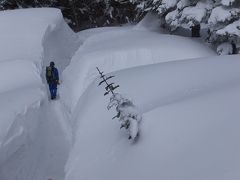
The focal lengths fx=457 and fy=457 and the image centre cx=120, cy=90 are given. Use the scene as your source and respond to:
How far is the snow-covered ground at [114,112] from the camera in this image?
8.24 meters

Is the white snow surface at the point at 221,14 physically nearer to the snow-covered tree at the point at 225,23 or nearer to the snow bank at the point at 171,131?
the snow-covered tree at the point at 225,23

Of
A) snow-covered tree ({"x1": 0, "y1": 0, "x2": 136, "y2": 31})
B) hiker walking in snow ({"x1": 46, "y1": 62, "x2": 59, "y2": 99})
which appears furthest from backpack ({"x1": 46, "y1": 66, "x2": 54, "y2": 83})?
snow-covered tree ({"x1": 0, "y1": 0, "x2": 136, "y2": 31})

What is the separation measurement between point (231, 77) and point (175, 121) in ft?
10.1

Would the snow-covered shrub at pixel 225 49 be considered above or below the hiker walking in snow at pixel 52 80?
below

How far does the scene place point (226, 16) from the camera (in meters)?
17.2

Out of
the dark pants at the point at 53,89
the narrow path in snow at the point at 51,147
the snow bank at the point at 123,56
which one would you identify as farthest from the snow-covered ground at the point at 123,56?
the narrow path in snow at the point at 51,147

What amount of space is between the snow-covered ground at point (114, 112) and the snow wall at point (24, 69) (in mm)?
37

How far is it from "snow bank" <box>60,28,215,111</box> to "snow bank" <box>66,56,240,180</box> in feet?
11.2

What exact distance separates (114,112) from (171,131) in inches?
120

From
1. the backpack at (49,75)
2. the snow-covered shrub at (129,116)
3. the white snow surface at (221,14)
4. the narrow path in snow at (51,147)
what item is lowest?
the narrow path in snow at (51,147)

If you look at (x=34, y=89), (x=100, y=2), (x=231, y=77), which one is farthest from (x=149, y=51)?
(x=100, y=2)

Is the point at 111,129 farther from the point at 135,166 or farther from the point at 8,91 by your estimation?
the point at 8,91

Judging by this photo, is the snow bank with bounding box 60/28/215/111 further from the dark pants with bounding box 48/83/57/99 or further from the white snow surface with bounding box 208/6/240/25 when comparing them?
the white snow surface with bounding box 208/6/240/25

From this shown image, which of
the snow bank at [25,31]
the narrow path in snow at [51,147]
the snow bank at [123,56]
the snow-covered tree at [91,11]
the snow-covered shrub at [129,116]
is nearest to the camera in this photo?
the snow-covered shrub at [129,116]
